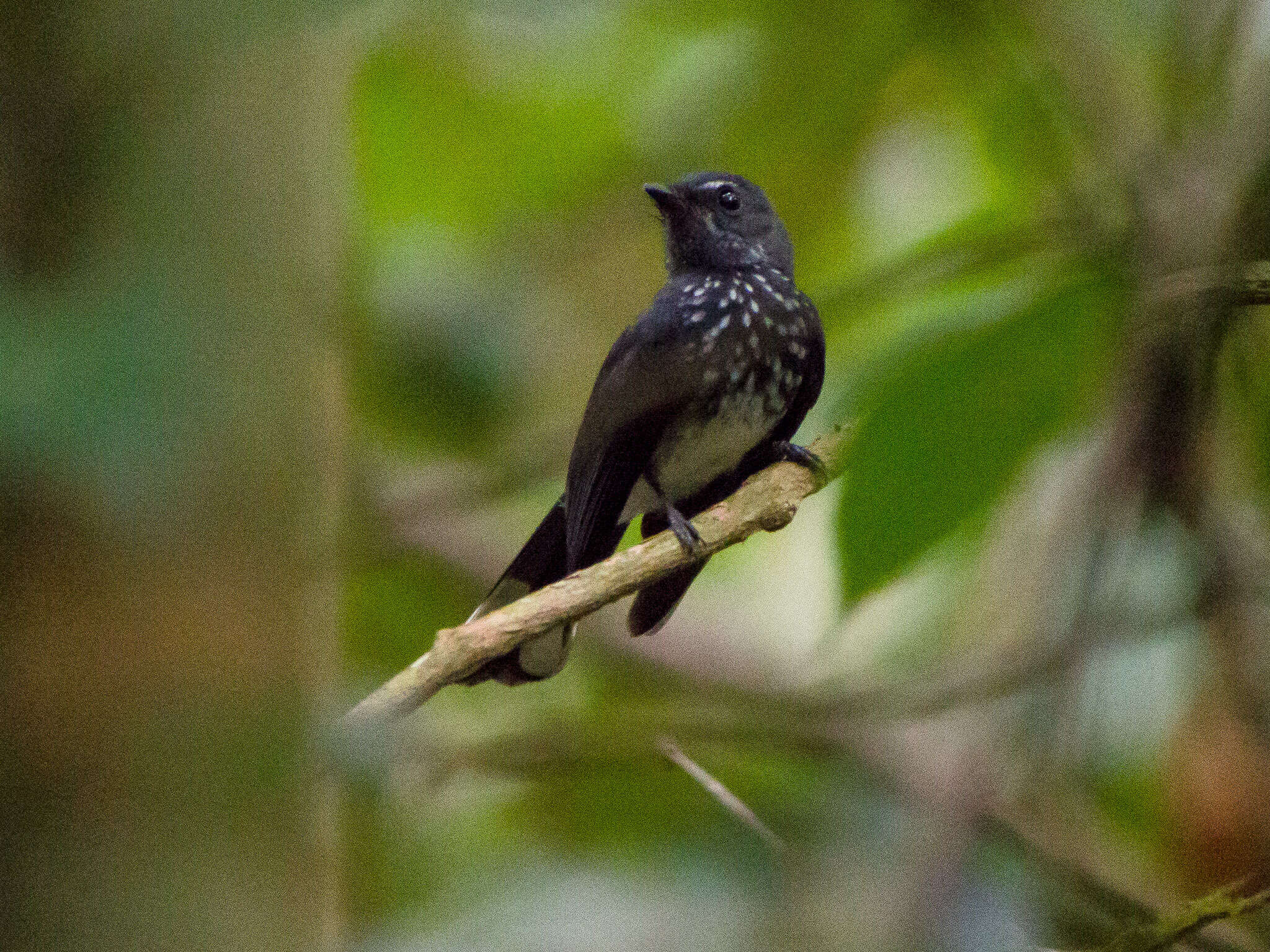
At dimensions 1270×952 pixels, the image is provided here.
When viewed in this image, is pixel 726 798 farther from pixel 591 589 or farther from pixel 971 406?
pixel 971 406

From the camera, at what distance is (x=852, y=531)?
526mm

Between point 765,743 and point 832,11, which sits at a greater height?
point 832,11

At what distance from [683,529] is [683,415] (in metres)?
0.16

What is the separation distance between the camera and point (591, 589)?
2.06 feet

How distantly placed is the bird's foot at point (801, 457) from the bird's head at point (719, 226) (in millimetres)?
179

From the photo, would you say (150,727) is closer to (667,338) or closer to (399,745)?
(399,745)

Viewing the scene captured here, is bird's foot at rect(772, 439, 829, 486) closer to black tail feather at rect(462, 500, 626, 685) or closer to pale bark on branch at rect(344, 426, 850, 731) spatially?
pale bark on branch at rect(344, 426, 850, 731)

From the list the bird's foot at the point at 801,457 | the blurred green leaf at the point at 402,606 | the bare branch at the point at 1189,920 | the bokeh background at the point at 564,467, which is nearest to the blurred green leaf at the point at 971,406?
the bokeh background at the point at 564,467

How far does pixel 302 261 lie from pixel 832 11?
604 mm

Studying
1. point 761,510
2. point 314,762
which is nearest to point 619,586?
point 761,510

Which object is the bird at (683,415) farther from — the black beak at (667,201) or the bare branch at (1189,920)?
the bare branch at (1189,920)

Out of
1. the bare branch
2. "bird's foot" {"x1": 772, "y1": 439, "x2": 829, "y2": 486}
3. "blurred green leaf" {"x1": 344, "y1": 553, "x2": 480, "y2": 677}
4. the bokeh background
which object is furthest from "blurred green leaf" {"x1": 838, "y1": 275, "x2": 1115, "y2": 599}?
"blurred green leaf" {"x1": 344, "y1": 553, "x2": 480, "y2": 677}

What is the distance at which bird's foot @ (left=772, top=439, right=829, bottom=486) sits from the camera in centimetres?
65

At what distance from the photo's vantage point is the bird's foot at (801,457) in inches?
25.5
